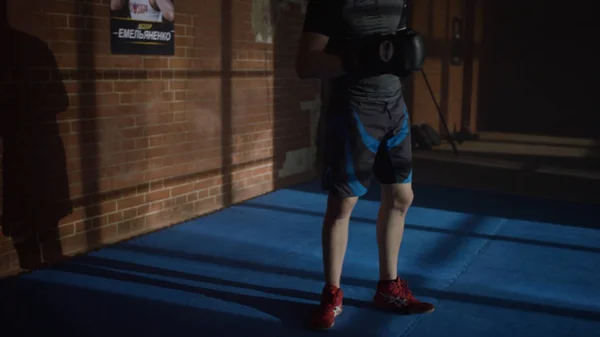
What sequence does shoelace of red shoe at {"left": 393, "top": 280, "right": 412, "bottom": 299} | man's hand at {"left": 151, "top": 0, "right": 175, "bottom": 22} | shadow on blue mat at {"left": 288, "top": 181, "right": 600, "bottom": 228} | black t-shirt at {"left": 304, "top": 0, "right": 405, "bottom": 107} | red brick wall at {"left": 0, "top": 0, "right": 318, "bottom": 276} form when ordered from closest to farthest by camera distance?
Answer: black t-shirt at {"left": 304, "top": 0, "right": 405, "bottom": 107} → shoelace of red shoe at {"left": 393, "top": 280, "right": 412, "bottom": 299} → red brick wall at {"left": 0, "top": 0, "right": 318, "bottom": 276} → man's hand at {"left": 151, "top": 0, "right": 175, "bottom": 22} → shadow on blue mat at {"left": 288, "top": 181, "right": 600, "bottom": 228}

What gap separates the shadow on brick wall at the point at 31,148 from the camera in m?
3.04

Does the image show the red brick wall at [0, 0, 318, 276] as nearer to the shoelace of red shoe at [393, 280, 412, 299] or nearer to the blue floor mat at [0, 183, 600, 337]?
the blue floor mat at [0, 183, 600, 337]

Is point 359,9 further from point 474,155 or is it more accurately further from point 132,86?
point 474,155

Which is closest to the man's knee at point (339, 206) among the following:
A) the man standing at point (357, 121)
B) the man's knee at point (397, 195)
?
the man standing at point (357, 121)

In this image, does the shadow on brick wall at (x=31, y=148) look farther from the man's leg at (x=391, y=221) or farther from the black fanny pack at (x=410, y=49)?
the black fanny pack at (x=410, y=49)

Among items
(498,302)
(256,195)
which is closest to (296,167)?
(256,195)

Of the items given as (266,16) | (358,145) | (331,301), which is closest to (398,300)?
(331,301)

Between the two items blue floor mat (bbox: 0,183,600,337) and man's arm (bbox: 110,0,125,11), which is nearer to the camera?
blue floor mat (bbox: 0,183,600,337)

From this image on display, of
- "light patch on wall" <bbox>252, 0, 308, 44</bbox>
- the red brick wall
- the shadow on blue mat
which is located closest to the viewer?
the red brick wall

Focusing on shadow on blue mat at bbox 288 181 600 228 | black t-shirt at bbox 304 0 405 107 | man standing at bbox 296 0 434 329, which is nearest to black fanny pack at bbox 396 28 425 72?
man standing at bbox 296 0 434 329

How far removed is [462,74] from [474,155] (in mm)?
2292

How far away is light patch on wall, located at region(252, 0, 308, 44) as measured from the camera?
16.2 ft

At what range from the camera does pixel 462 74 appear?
8453 mm

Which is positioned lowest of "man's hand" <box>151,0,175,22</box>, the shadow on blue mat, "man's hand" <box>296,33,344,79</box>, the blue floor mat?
the blue floor mat
